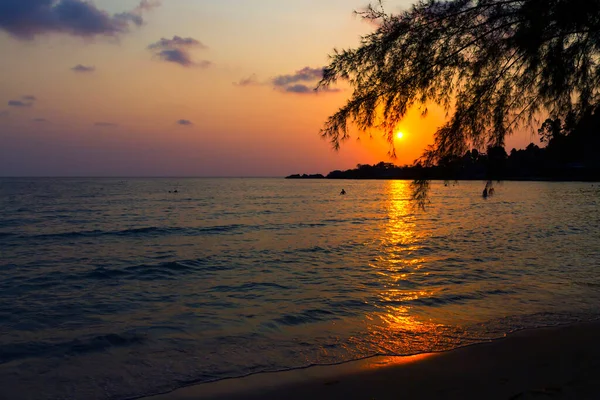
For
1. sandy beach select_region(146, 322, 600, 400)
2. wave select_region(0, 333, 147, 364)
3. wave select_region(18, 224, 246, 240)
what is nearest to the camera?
sandy beach select_region(146, 322, 600, 400)

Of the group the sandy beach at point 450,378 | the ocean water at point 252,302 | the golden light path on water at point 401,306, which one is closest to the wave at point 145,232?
the ocean water at point 252,302

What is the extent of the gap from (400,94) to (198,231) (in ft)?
80.3

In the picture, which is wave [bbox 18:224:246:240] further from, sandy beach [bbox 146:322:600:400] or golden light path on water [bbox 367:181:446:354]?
sandy beach [bbox 146:322:600:400]

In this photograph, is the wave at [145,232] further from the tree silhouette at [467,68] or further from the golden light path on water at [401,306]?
the tree silhouette at [467,68]

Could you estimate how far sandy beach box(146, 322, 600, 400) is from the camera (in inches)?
234

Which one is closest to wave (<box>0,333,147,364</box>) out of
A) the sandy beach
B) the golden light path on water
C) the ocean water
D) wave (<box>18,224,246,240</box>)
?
the ocean water

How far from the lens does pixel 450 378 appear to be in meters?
6.53

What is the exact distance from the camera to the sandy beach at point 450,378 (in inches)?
234

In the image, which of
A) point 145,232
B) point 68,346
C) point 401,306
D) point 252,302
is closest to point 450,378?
point 401,306

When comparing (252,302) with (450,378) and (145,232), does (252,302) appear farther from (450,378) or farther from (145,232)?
(145,232)

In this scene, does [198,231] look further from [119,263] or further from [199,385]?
[199,385]

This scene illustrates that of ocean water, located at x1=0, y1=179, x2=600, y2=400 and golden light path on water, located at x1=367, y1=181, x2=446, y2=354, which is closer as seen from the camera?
ocean water, located at x1=0, y1=179, x2=600, y2=400

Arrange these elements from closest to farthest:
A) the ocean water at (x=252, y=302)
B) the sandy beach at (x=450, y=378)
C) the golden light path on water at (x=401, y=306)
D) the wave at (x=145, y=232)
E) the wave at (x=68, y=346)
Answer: the sandy beach at (x=450, y=378), the ocean water at (x=252, y=302), the wave at (x=68, y=346), the golden light path on water at (x=401, y=306), the wave at (x=145, y=232)

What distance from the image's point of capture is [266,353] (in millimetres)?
8062
